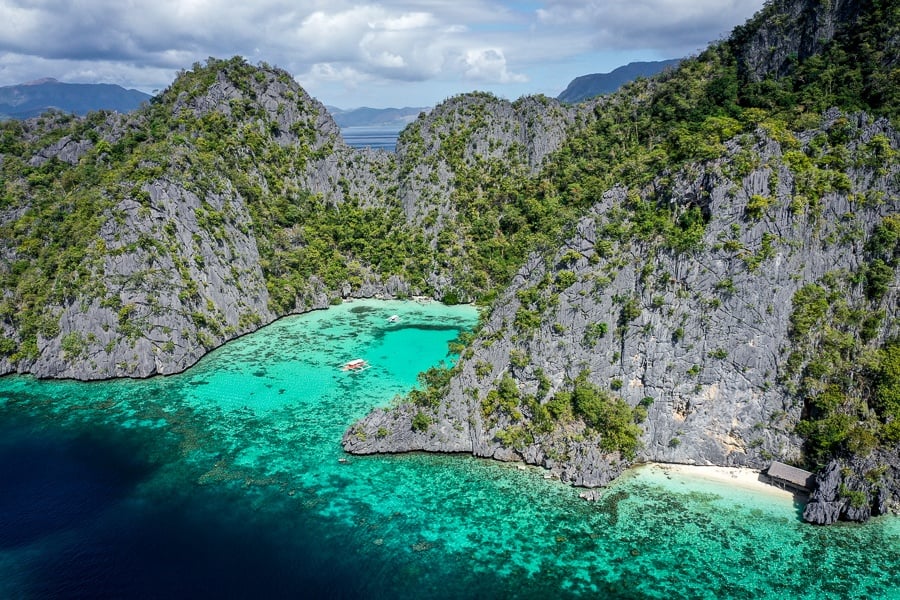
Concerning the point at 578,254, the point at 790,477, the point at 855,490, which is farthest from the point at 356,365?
the point at 855,490

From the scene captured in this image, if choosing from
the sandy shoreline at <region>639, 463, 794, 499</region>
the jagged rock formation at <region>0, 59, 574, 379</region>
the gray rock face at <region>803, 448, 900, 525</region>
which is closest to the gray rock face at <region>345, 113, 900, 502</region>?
the sandy shoreline at <region>639, 463, 794, 499</region>

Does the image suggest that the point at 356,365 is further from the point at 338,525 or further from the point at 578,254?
the point at 578,254

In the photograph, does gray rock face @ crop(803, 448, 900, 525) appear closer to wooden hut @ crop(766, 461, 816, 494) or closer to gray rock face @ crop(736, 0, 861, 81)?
wooden hut @ crop(766, 461, 816, 494)

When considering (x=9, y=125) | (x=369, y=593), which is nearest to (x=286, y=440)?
(x=369, y=593)

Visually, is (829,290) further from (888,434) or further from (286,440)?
(286,440)

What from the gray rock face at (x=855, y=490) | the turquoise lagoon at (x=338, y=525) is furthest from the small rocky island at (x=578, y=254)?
the turquoise lagoon at (x=338, y=525)
